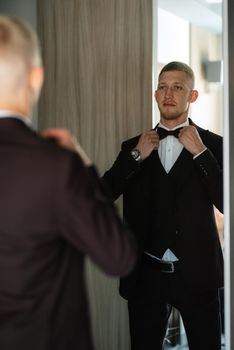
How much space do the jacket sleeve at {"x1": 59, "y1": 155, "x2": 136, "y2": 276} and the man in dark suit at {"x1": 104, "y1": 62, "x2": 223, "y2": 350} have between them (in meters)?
1.12

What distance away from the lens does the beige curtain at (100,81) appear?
2623 mm

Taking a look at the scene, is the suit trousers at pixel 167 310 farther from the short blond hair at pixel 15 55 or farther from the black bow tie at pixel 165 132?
the short blond hair at pixel 15 55

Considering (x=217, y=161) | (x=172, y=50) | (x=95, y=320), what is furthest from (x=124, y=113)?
(x=172, y=50)

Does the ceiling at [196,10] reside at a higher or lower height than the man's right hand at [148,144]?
higher

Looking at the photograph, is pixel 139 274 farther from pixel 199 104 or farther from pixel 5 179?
pixel 199 104

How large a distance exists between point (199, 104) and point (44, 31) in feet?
6.02

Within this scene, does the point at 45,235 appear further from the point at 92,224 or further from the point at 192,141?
the point at 192,141

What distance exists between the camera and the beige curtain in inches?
103

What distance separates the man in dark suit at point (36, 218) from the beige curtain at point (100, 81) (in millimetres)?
1509

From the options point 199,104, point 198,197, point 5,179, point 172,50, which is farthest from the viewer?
point 199,104

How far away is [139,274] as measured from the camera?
7.77ft

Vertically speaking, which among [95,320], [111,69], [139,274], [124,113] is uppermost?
[111,69]

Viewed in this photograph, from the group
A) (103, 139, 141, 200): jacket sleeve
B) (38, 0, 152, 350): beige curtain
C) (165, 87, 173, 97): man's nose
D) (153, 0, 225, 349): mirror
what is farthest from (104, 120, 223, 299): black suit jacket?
(153, 0, 225, 349): mirror

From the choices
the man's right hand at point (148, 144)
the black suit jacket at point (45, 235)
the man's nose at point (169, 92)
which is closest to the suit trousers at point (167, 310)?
the man's right hand at point (148, 144)
